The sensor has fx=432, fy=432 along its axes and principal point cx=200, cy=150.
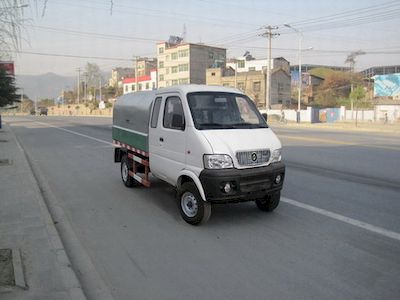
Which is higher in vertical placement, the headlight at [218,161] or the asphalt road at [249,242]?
the headlight at [218,161]

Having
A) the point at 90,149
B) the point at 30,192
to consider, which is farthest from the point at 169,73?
the point at 30,192

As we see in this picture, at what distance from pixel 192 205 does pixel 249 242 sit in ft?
4.15

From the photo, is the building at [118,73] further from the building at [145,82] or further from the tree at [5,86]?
the tree at [5,86]

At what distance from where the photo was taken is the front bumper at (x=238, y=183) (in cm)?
620

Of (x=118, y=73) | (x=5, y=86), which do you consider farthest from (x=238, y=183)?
(x=118, y=73)

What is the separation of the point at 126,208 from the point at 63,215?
111 centimetres

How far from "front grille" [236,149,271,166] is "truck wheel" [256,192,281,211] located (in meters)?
0.82

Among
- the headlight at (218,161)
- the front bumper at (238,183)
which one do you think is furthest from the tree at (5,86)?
the front bumper at (238,183)

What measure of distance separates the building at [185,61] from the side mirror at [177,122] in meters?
96.1

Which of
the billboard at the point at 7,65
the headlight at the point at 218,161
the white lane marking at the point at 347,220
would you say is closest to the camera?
the white lane marking at the point at 347,220

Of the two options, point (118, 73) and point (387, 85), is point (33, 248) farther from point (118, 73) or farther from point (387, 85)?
point (118, 73)

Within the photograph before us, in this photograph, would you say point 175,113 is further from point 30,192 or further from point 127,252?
point 30,192

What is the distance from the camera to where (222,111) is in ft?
23.6

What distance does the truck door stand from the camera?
6988 millimetres
